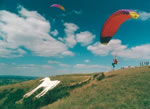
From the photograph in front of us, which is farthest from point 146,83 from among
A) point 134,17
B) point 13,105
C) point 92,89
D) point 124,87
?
point 13,105

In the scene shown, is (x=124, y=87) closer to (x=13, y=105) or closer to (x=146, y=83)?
(x=146, y=83)

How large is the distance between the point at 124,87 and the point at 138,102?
4.25m

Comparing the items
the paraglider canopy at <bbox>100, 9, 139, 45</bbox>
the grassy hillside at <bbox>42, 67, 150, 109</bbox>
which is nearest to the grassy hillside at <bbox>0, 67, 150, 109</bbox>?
the grassy hillside at <bbox>42, 67, 150, 109</bbox>

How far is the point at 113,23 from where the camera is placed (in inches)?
819

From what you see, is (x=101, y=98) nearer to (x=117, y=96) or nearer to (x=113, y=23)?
(x=117, y=96)

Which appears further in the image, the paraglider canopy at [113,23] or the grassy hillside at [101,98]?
the paraglider canopy at [113,23]

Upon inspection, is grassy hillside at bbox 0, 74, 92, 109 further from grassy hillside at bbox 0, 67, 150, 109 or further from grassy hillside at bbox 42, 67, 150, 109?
grassy hillside at bbox 42, 67, 150, 109

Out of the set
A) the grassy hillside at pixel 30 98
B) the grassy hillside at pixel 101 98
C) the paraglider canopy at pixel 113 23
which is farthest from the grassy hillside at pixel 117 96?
the paraglider canopy at pixel 113 23

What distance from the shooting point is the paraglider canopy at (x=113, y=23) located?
57.3 ft

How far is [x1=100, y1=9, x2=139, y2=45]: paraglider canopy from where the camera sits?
17480 mm

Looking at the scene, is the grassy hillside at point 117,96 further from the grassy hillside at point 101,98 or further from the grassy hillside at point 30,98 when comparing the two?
the grassy hillside at point 30,98

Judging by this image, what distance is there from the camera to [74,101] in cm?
1936

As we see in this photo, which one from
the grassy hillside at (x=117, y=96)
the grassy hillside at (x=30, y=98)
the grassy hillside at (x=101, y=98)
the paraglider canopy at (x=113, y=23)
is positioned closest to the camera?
the grassy hillside at (x=117, y=96)

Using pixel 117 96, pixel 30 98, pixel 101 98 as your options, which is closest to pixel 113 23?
pixel 117 96
